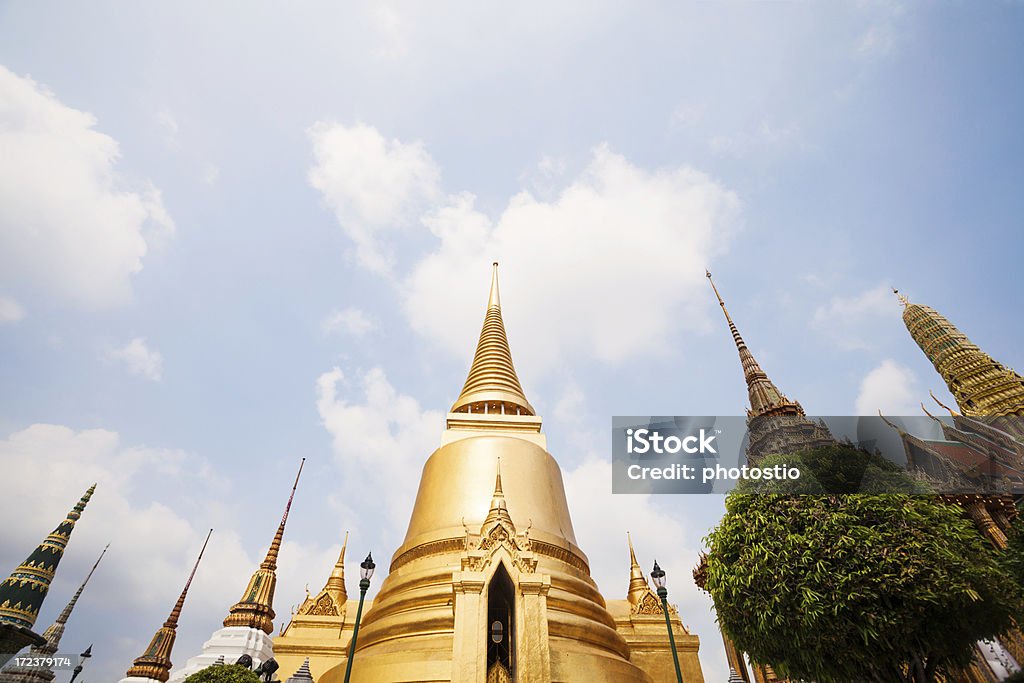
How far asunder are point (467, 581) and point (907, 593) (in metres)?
7.75

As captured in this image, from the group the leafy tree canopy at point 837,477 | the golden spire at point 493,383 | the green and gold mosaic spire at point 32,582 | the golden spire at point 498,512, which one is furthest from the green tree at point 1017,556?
the green and gold mosaic spire at point 32,582

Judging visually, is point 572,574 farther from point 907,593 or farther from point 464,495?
point 907,593

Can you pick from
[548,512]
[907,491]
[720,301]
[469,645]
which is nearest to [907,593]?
[907,491]

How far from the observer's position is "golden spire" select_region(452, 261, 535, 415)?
21734mm

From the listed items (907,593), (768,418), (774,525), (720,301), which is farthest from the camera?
(720,301)

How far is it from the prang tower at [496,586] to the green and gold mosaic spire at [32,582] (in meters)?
6.64

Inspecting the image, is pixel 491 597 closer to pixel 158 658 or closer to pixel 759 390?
pixel 158 658

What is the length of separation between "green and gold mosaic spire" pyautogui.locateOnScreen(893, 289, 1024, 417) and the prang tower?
23.5 metres

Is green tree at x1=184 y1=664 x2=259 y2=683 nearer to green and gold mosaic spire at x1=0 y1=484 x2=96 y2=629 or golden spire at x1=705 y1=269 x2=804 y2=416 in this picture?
green and gold mosaic spire at x1=0 y1=484 x2=96 y2=629

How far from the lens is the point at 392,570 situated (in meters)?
16.3

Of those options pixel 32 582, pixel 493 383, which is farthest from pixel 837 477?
pixel 32 582

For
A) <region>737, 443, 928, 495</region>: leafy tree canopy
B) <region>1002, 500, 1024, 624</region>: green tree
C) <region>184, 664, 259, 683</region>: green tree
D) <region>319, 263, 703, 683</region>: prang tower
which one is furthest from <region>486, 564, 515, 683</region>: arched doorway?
<region>1002, 500, 1024, 624</region>: green tree

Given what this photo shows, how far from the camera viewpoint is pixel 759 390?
32.1 meters

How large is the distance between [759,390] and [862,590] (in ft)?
80.8
